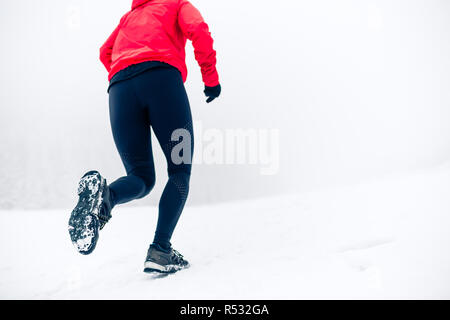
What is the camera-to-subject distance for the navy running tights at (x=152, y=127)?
3.49 ft

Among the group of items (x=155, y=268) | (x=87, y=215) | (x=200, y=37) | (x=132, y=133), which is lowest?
(x=155, y=268)

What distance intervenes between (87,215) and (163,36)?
69 cm

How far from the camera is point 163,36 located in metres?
1.10

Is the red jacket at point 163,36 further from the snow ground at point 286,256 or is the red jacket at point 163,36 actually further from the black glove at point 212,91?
the snow ground at point 286,256

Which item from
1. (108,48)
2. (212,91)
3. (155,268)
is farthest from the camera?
(108,48)

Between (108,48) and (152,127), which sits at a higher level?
(108,48)

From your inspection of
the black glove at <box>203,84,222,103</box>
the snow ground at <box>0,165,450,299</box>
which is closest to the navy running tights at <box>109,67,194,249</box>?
the black glove at <box>203,84,222,103</box>

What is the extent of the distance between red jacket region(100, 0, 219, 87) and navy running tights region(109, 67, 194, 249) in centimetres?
7

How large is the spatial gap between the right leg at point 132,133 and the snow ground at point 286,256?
38cm

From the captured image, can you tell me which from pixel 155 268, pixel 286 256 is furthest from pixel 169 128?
pixel 286 256

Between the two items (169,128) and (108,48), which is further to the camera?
(108,48)

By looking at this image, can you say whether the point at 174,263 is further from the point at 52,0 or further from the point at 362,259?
the point at 52,0

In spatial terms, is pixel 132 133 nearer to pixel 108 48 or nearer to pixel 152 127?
pixel 152 127

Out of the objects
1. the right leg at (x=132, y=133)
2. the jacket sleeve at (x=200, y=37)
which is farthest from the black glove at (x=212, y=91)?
the right leg at (x=132, y=133)
